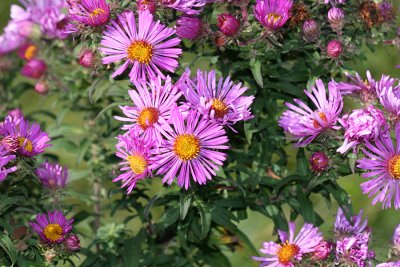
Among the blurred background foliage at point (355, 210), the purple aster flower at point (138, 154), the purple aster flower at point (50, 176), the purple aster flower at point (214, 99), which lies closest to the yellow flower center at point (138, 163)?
the purple aster flower at point (138, 154)

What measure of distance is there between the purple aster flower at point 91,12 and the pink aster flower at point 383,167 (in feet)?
3.73

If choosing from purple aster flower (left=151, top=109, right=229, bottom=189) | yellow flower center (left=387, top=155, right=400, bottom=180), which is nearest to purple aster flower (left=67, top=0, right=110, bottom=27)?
purple aster flower (left=151, top=109, right=229, bottom=189)

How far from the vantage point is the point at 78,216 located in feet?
11.0

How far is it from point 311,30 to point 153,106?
0.74 m

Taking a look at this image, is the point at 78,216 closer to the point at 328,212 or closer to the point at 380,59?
the point at 328,212

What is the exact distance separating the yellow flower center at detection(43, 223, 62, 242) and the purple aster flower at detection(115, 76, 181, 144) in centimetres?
49

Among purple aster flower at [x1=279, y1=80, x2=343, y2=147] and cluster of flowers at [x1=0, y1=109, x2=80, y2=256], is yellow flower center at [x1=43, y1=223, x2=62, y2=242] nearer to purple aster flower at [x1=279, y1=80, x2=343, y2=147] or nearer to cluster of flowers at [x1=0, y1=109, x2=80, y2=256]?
cluster of flowers at [x1=0, y1=109, x2=80, y2=256]

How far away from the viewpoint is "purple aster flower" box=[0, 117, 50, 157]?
8.64 ft

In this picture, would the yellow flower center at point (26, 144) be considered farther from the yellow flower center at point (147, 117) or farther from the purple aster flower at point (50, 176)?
the yellow flower center at point (147, 117)

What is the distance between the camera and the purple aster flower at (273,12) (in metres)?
2.61

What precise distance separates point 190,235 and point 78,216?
59 cm

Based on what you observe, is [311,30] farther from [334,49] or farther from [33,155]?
[33,155]

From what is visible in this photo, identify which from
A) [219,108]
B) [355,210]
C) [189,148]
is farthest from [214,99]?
[355,210]

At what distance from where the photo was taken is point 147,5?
2.57 metres
